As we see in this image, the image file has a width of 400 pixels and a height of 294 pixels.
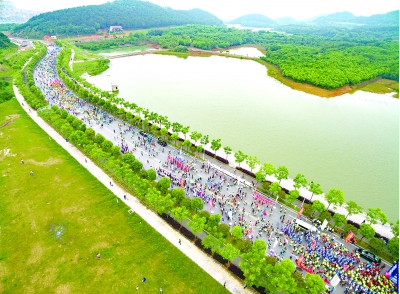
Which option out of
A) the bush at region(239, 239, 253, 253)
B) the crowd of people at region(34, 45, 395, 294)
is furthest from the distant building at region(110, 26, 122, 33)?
the bush at region(239, 239, 253, 253)

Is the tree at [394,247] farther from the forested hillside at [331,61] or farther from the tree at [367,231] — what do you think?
the forested hillside at [331,61]

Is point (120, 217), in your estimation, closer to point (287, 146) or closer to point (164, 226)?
point (164, 226)

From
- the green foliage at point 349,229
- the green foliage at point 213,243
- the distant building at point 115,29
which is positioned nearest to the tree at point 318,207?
the green foliage at point 349,229

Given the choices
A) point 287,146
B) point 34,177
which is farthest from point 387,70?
point 34,177

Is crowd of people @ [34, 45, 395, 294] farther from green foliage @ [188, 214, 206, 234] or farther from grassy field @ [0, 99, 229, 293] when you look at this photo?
grassy field @ [0, 99, 229, 293]

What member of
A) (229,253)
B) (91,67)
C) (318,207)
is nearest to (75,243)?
(229,253)
